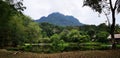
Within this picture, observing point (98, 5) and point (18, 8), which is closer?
point (98, 5)

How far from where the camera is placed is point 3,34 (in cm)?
6256

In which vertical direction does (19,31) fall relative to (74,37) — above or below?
above

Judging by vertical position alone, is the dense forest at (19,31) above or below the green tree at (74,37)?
above

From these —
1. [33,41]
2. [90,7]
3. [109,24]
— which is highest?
[90,7]

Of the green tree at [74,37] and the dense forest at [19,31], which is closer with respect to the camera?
the dense forest at [19,31]

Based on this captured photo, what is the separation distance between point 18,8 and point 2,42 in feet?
76.1

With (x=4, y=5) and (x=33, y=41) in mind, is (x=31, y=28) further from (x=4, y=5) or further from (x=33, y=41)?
(x=4, y=5)

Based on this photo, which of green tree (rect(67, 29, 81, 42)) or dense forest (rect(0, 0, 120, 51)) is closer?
dense forest (rect(0, 0, 120, 51))

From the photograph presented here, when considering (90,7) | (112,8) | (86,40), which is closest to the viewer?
(112,8)

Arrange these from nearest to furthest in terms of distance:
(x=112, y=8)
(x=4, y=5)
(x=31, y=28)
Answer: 1. (x=112, y=8)
2. (x=4, y=5)
3. (x=31, y=28)

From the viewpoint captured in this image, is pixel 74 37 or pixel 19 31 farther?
pixel 74 37

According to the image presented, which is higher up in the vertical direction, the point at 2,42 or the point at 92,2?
the point at 92,2

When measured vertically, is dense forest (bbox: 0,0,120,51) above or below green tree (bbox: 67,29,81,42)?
above

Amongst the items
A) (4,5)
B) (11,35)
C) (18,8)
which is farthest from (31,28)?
(4,5)
